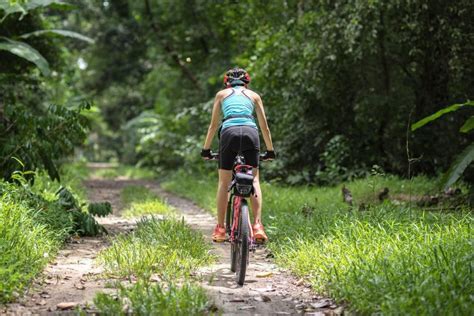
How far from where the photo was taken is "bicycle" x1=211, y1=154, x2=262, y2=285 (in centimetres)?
558

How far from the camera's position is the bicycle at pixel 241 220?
5.58 meters

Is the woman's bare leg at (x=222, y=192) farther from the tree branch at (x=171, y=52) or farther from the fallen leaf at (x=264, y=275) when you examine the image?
the tree branch at (x=171, y=52)

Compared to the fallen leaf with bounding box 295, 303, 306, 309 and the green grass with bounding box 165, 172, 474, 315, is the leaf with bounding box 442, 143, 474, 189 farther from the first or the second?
the fallen leaf with bounding box 295, 303, 306, 309

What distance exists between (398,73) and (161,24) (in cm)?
1156

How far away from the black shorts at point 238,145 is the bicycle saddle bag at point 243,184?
→ 37 cm

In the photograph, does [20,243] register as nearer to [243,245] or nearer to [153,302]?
[153,302]

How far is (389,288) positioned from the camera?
4.39m

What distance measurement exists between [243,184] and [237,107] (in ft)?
3.11

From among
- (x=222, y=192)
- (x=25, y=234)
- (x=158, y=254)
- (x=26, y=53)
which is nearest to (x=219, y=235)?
(x=222, y=192)

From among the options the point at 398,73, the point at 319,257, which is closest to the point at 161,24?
the point at 398,73

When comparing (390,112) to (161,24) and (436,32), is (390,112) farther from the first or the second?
(161,24)

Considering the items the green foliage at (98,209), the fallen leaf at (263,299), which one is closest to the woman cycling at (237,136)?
the fallen leaf at (263,299)

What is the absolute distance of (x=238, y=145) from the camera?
6074 mm

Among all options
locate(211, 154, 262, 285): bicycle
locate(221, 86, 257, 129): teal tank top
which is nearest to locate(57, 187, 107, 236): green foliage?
locate(211, 154, 262, 285): bicycle
